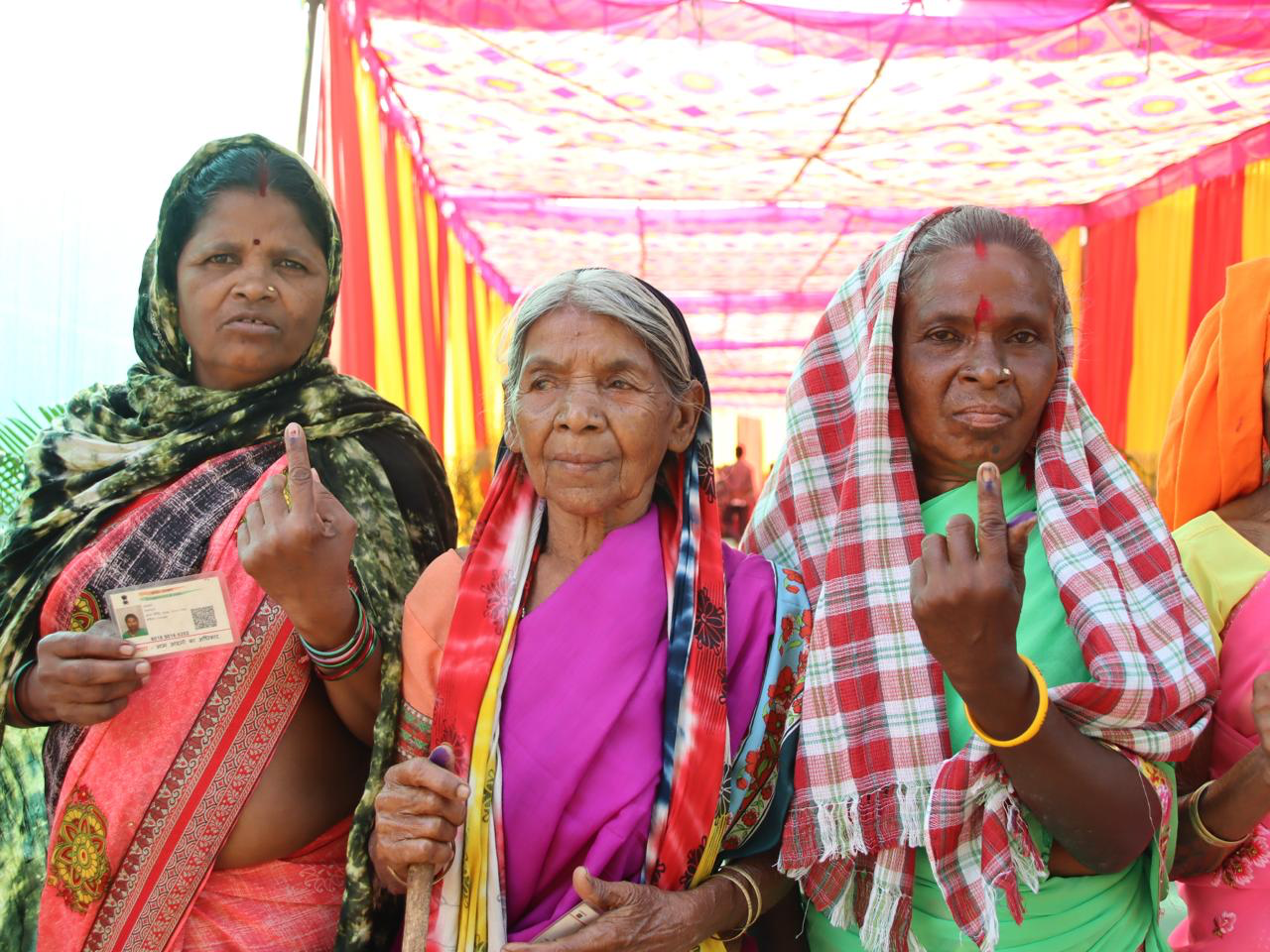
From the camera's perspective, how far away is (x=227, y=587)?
1.88 meters

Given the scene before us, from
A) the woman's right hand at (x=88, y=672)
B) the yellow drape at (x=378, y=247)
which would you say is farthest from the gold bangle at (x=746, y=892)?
the yellow drape at (x=378, y=247)

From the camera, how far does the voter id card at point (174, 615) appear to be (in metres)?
1.77

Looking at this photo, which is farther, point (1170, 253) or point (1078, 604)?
point (1170, 253)

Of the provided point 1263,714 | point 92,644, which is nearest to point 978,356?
point 1263,714

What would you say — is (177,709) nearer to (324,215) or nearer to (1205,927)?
(324,215)

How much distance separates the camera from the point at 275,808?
193 cm

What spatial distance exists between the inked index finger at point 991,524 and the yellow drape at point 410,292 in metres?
5.31

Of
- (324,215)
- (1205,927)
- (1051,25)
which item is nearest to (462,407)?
(1051,25)

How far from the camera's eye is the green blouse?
5.60 feet

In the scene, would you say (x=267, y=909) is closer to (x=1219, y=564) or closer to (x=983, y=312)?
(x=983, y=312)

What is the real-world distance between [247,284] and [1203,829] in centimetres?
204

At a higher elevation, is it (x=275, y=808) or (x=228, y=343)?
(x=228, y=343)

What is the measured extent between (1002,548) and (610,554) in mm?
712

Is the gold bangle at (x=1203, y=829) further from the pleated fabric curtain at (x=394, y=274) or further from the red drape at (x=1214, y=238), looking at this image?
the red drape at (x=1214, y=238)
